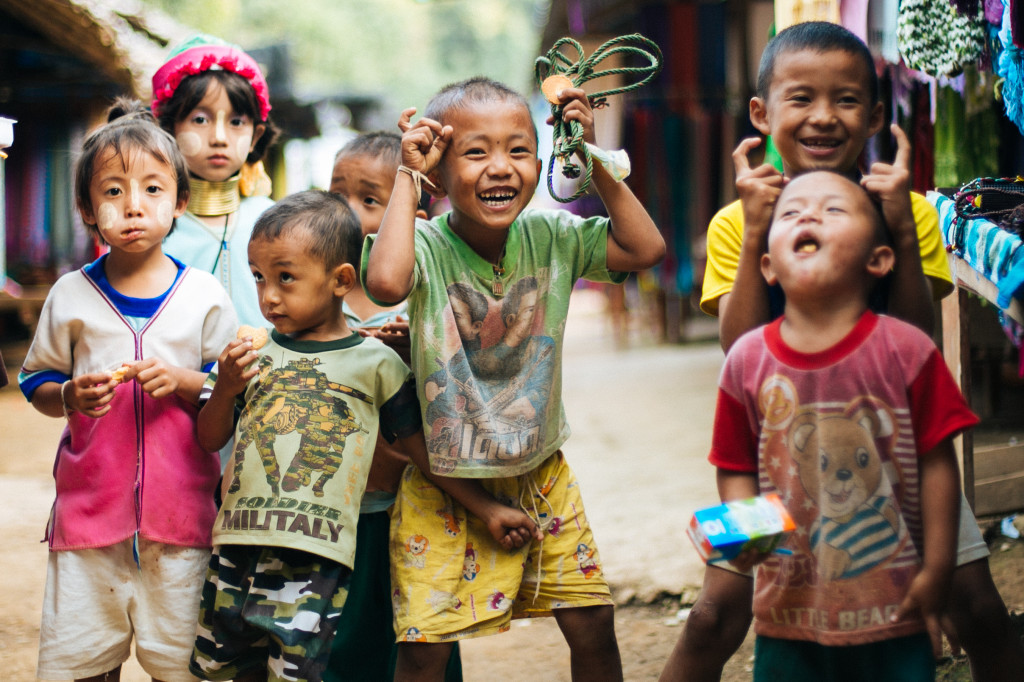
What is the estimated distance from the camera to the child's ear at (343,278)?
239 cm

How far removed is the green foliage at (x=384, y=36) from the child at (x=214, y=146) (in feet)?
68.3

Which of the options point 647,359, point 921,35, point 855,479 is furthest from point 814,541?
point 647,359

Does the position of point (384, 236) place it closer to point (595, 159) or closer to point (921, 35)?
point (595, 159)

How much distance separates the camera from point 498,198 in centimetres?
227

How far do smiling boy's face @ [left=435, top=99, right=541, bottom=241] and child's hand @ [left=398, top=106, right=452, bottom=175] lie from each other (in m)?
0.03

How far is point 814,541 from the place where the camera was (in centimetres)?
178

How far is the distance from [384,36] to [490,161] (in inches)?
1287

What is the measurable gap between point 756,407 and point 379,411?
38.3 inches

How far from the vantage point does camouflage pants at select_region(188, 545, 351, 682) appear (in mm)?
2199

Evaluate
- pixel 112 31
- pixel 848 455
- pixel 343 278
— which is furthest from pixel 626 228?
pixel 112 31

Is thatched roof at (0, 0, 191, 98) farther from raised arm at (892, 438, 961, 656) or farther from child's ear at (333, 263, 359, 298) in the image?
raised arm at (892, 438, 961, 656)

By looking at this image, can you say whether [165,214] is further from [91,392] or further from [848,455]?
[848,455]

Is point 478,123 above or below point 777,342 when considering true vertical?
above

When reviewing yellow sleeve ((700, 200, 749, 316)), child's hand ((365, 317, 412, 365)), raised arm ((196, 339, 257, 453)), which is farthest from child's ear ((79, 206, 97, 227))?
yellow sleeve ((700, 200, 749, 316))
